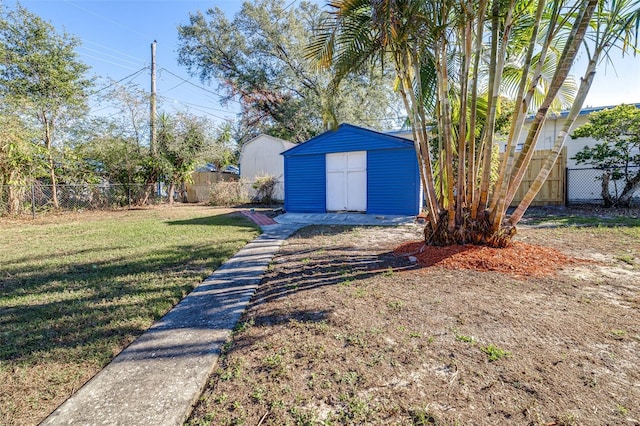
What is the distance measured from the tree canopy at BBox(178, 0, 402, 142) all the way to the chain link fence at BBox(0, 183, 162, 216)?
30.9ft

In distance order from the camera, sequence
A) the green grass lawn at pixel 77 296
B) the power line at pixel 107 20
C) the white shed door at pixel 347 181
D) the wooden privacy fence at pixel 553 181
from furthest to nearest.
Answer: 1. the power line at pixel 107 20
2. the wooden privacy fence at pixel 553 181
3. the white shed door at pixel 347 181
4. the green grass lawn at pixel 77 296

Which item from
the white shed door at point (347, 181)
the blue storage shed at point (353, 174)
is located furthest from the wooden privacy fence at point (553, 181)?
the white shed door at point (347, 181)

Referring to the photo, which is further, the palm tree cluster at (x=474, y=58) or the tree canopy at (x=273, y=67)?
the tree canopy at (x=273, y=67)

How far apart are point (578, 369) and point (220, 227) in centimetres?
769

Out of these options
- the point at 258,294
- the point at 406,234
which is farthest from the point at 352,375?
the point at 406,234

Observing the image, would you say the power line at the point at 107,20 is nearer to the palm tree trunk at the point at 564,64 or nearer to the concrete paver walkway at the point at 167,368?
the concrete paver walkway at the point at 167,368

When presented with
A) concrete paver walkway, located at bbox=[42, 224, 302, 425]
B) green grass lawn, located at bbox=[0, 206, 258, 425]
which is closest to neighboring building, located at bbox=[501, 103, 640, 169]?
green grass lawn, located at bbox=[0, 206, 258, 425]

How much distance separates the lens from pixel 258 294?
135 inches

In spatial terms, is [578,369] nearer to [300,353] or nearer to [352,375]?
[352,375]

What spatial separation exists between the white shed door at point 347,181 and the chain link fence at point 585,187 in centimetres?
770

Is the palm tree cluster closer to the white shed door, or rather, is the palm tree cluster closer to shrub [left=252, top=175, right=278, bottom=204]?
the white shed door

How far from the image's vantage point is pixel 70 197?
1242 centimetres

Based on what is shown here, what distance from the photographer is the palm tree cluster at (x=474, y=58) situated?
3613 millimetres

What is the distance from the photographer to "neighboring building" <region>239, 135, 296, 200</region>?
60.4ft
